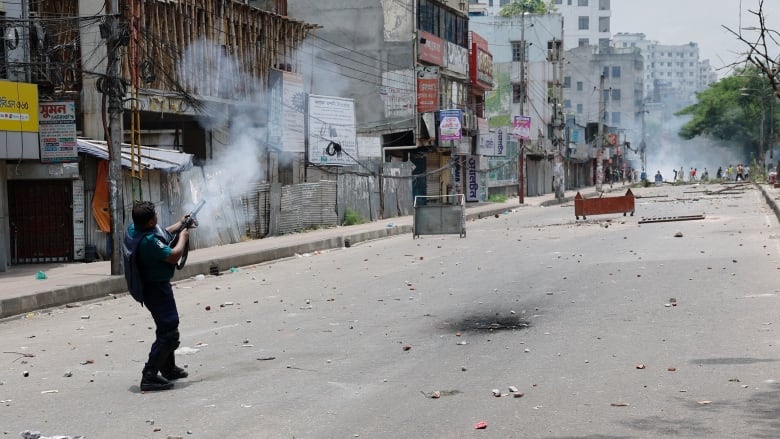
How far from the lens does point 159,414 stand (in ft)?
23.4

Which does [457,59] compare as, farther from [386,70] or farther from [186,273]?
[186,273]

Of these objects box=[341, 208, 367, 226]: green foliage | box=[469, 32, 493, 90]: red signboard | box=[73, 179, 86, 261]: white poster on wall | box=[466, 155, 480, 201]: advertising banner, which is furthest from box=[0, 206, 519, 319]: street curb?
box=[469, 32, 493, 90]: red signboard

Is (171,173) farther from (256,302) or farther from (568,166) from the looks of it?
(568,166)

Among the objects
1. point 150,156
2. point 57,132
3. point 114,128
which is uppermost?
point 57,132

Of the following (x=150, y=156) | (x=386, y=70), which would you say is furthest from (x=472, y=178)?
(x=150, y=156)

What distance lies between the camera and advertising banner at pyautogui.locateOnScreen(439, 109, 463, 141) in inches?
1853

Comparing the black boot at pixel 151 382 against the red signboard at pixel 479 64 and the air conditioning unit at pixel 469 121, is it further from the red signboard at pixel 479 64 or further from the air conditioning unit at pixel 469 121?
the red signboard at pixel 479 64

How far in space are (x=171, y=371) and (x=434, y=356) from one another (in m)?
2.43

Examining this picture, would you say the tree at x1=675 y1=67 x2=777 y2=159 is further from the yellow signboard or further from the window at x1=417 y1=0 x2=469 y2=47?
the yellow signboard

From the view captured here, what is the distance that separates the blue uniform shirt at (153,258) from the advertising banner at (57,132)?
44.3 ft

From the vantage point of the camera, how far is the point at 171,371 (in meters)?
8.32

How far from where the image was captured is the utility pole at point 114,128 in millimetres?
17297

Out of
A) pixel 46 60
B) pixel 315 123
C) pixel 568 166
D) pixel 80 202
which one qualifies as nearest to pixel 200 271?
pixel 80 202

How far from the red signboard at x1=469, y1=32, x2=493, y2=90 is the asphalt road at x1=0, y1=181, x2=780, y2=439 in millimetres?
40778
